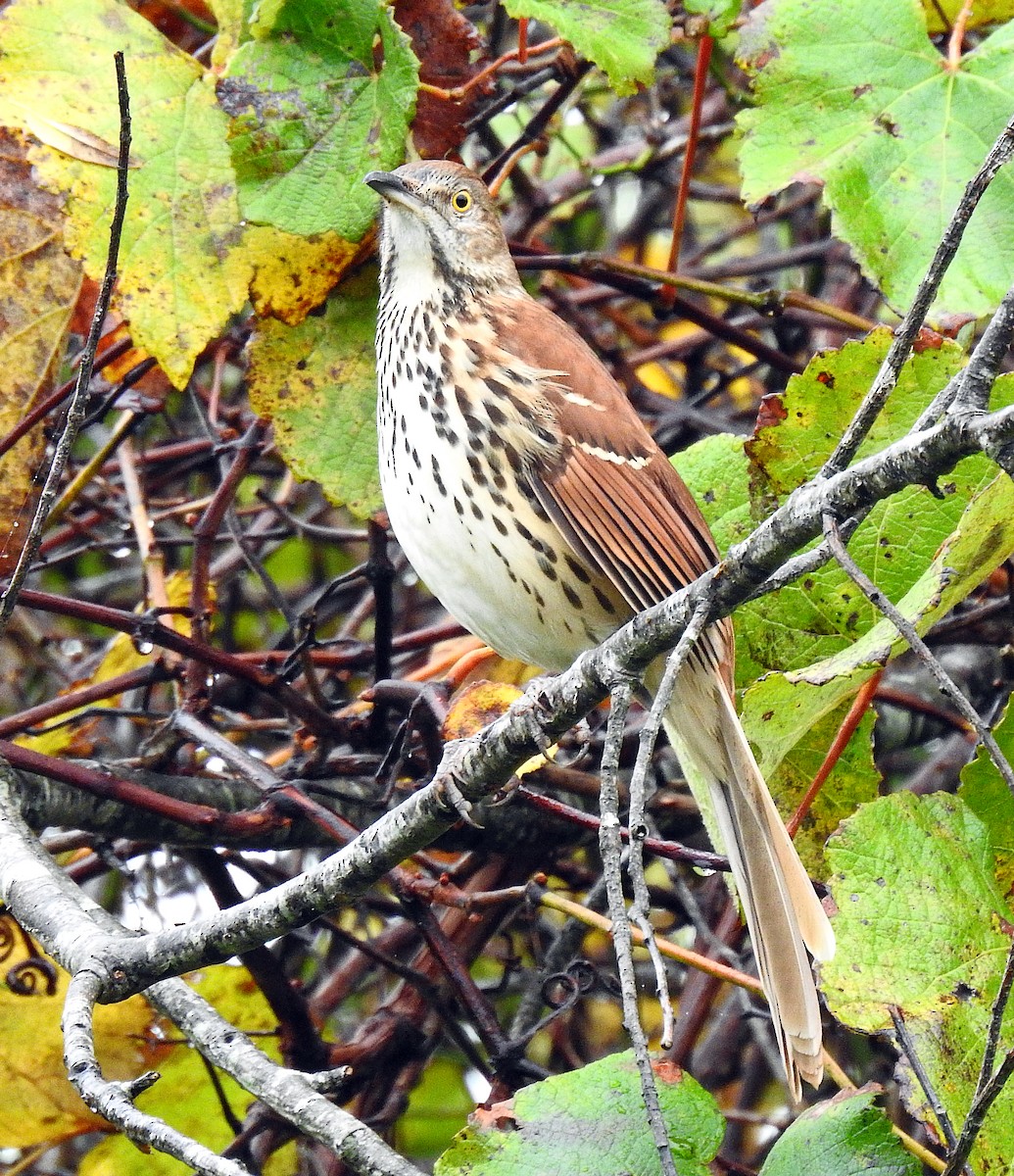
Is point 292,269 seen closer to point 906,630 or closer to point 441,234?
point 441,234

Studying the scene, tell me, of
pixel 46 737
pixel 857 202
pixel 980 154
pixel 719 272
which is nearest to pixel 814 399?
pixel 857 202

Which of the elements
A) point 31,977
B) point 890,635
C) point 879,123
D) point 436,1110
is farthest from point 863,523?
point 436,1110

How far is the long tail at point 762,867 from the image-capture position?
2549 mm

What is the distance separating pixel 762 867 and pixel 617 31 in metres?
1.58

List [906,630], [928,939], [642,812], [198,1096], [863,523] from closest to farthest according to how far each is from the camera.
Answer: [906,630], [642,812], [928,939], [863,523], [198,1096]

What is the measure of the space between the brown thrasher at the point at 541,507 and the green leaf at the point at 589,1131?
54cm

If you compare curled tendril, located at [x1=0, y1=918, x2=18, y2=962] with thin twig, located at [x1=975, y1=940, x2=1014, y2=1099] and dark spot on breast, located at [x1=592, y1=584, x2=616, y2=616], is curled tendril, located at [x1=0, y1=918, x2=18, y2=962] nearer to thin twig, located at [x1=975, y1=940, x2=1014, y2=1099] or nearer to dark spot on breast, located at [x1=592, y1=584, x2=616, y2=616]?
dark spot on breast, located at [x1=592, y1=584, x2=616, y2=616]

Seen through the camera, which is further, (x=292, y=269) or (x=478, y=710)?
(x=292, y=269)

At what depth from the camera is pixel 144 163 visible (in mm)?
2736

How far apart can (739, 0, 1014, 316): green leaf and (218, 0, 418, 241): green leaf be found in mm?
683

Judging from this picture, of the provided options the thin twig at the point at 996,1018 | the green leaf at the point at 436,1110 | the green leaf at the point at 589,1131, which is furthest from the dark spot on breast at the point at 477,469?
the green leaf at the point at 436,1110

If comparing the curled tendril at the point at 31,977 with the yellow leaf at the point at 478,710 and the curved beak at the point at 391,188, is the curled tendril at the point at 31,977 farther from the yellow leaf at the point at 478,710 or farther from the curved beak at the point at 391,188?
the curved beak at the point at 391,188

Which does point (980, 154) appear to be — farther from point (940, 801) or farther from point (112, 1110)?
point (112, 1110)

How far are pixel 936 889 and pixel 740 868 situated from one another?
61cm
